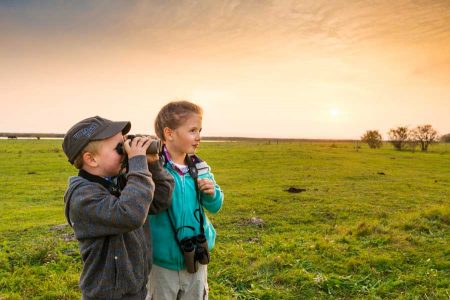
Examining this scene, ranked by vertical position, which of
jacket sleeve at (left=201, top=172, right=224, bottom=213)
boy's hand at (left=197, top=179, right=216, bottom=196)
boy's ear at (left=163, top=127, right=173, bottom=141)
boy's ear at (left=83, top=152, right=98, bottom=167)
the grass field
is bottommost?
the grass field

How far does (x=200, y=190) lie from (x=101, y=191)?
3.03 feet

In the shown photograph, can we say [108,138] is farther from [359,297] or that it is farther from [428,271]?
[428,271]

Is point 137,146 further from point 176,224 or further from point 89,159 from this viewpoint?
point 176,224

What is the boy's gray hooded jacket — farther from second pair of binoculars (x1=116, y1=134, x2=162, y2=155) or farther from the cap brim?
the cap brim

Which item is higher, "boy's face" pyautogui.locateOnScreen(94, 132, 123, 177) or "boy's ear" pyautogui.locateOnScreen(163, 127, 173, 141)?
"boy's ear" pyautogui.locateOnScreen(163, 127, 173, 141)

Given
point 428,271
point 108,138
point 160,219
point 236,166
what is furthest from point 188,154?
point 236,166

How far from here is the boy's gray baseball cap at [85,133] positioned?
105 inches

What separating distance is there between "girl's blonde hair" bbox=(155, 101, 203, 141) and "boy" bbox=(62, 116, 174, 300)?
0.68 m

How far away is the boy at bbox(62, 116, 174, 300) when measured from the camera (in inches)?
99.9

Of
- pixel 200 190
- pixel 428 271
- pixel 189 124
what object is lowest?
pixel 428 271

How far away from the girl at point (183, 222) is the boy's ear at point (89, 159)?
791mm

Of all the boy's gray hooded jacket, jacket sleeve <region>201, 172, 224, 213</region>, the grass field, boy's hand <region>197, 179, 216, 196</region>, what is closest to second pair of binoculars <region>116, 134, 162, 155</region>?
the boy's gray hooded jacket

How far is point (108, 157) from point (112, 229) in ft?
1.74

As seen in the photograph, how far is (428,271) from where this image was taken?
6.53 m
